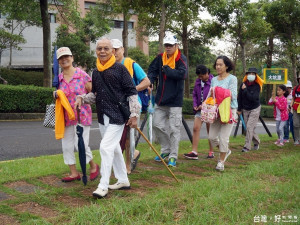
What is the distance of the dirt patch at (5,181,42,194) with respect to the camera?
4.46 meters

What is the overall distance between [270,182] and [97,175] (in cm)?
237

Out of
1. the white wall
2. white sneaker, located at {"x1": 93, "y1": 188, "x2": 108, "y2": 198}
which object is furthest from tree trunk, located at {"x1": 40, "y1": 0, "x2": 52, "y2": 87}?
the white wall

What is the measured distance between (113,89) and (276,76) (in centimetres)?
728

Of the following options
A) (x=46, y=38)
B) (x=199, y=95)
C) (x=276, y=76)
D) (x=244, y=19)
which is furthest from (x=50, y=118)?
(x=244, y=19)

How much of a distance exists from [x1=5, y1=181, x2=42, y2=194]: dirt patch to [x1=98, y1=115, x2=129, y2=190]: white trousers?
0.86 meters

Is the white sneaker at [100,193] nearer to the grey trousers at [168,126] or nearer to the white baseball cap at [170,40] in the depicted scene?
the grey trousers at [168,126]

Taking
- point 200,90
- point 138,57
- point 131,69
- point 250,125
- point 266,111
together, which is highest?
point 138,57

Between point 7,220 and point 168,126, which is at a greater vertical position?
point 168,126

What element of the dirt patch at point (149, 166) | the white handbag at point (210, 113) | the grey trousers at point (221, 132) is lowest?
the dirt patch at point (149, 166)

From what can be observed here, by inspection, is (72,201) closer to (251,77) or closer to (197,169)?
(197,169)

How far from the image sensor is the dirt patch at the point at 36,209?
144 inches

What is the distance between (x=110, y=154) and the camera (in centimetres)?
425

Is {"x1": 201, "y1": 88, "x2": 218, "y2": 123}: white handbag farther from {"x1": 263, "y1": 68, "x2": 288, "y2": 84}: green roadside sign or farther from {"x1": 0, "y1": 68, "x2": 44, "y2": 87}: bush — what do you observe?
{"x1": 0, "y1": 68, "x2": 44, "y2": 87}: bush

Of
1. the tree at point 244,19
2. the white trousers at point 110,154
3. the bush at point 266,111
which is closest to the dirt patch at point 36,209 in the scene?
the white trousers at point 110,154
